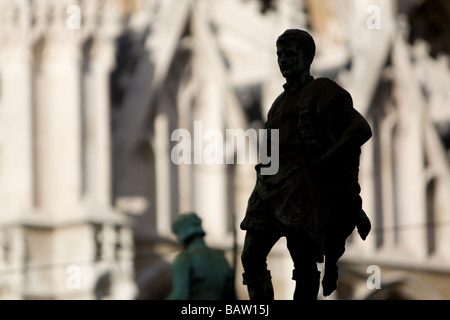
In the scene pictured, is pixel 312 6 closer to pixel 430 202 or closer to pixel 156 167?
pixel 430 202

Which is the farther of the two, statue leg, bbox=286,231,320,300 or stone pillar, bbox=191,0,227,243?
stone pillar, bbox=191,0,227,243

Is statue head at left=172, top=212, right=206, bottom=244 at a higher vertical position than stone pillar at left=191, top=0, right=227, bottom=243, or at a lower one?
lower

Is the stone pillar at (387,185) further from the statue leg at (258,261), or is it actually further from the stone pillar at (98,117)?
the statue leg at (258,261)

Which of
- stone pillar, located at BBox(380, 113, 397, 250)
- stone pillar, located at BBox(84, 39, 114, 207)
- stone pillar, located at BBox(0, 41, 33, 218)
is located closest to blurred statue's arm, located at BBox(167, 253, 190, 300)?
stone pillar, located at BBox(0, 41, 33, 218)

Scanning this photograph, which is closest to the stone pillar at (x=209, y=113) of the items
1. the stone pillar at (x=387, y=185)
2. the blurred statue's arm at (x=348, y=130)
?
the stone pillar at (x=387, y=185)

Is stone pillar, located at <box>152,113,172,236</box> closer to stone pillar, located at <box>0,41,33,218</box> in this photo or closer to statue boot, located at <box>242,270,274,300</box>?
stone pillar, located at <box>0,41,33,218</box>

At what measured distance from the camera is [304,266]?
9.26 m

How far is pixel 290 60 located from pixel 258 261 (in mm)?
976

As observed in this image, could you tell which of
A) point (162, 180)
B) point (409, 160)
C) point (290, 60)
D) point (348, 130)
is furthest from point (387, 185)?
point (348, 130)

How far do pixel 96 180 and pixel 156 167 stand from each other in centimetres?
184

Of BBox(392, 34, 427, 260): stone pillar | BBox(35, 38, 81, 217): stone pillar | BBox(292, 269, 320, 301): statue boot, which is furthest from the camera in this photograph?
BBox(392, 34, 427, 260): stone pillar

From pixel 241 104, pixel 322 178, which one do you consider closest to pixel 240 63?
pixel 241 104

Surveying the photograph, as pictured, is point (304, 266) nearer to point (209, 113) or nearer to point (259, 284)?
point (259, 284)

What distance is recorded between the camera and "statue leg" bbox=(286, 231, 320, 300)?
9211 millimetres
